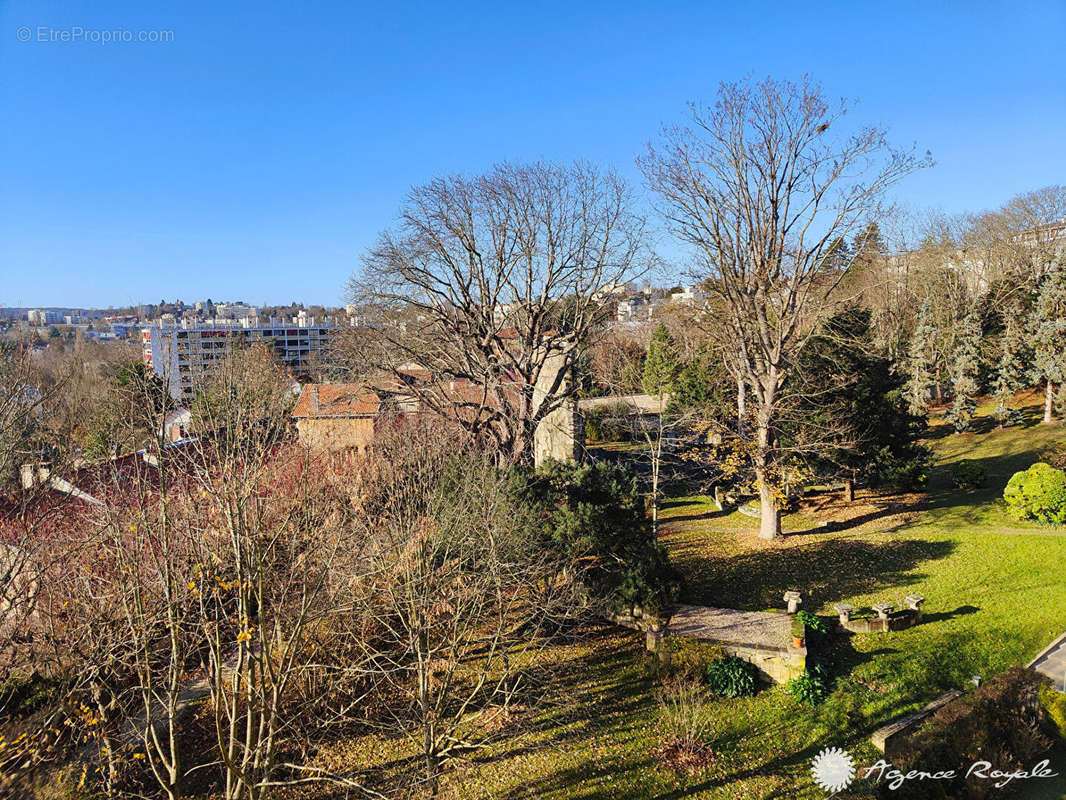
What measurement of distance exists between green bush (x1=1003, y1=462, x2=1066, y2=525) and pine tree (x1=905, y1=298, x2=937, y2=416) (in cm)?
1445

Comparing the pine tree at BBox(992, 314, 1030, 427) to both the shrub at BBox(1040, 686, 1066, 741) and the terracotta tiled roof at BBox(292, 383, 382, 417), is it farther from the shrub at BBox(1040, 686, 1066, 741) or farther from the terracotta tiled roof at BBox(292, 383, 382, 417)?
the terracotta tiled roof at BBox(292, 383, 382, 417)

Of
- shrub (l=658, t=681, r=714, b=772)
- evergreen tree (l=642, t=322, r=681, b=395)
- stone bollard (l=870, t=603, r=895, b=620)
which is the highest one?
evergreen tree (l=642, t=322, r=681, b=395)

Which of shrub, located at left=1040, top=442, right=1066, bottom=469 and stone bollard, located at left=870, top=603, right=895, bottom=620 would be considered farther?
shrub, located at left=1040, top=442, right=1066, bottom=469

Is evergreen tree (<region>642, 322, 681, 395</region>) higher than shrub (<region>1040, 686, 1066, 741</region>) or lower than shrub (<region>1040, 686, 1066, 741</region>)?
higher

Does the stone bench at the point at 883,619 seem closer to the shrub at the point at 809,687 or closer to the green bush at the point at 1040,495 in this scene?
the shrub at the point at 809,687

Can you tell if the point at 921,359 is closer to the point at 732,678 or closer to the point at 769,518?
the point at 769,518

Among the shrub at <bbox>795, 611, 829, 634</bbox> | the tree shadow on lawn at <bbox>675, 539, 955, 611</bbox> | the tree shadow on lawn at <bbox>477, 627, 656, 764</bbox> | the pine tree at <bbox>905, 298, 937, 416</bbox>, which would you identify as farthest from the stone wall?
the pine tree at <bbox>905, 298, 937, 416</bbox>

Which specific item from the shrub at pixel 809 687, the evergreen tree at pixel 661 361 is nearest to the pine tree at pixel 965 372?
the evergreen tree at pixel 661 361

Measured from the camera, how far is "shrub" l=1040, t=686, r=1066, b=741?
930 centimetres

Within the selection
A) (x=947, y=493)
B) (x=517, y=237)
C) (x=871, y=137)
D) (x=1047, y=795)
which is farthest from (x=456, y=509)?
(x=947, y=493)

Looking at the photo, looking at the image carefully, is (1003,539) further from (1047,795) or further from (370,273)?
(370,273)

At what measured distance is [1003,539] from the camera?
15.7m

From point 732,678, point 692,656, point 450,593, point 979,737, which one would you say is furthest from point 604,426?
point 979,737

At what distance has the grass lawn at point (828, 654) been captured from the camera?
8.91 metres
